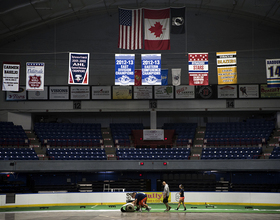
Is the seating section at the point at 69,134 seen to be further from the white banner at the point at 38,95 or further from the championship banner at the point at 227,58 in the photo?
the championship banner at the point at 227,58

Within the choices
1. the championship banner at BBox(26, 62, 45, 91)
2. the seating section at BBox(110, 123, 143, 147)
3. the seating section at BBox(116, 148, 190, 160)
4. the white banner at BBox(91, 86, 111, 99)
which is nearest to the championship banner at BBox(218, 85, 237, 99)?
the seating section at BBox(116, 148, 190, 160)

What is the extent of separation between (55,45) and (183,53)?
13016 millimetres

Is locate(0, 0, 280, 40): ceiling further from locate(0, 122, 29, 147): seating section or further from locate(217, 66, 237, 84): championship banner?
locate(217, 66, 237, 84): championship banner

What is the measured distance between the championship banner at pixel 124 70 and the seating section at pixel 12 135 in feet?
47.6

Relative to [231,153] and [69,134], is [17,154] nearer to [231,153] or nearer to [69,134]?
[69,134]

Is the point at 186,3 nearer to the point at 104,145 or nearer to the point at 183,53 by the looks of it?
the point at 183,53

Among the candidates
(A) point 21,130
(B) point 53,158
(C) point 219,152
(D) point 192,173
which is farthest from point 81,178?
(C) point 219,152

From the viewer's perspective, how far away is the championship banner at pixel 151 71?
2300 centimetres

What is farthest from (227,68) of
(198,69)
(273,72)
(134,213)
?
(134,213)

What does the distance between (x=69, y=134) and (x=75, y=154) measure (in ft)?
12.3

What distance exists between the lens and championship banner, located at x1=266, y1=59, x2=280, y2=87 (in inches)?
971

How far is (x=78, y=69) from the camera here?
23.8 m

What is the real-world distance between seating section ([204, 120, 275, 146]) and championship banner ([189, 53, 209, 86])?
11.9 metres

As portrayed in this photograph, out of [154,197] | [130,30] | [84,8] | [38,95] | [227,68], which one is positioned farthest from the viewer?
[38,95]
